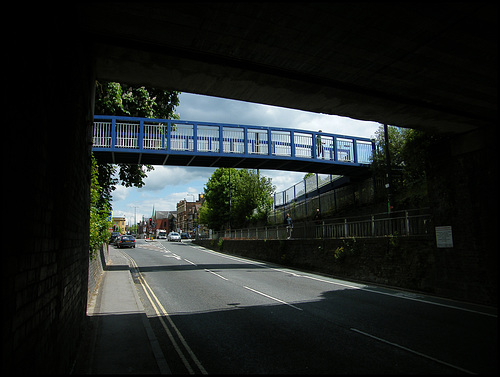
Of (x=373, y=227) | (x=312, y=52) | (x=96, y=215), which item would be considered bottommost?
(x=373, y=227)

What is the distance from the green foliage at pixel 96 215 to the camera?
38.0ft

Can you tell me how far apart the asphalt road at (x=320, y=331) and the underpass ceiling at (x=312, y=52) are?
16.3 feet

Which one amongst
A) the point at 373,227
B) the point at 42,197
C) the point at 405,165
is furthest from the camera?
the point at 405,165

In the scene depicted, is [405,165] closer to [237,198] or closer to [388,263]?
[388,263]

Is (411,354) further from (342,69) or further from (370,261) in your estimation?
(370,261)

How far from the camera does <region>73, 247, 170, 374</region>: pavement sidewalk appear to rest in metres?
5.20

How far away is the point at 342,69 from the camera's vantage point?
6.64m

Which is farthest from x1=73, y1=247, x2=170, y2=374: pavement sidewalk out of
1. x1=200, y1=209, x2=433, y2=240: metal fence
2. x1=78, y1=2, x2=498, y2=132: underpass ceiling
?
x1=200, y1=209, x2=433, y2=240: metal fence

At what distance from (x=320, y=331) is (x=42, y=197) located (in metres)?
5.85

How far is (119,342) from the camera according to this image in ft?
21.2

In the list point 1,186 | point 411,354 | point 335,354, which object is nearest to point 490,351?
point 411,354

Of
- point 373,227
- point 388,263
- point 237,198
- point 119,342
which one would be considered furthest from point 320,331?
point 237,198

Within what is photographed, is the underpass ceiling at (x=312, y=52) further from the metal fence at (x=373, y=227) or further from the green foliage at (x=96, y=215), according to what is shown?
the green foliage at (x=96, y=215)

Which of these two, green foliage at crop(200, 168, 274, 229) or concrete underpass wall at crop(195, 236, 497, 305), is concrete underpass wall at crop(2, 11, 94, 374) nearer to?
concrete underpass wall at crop(195, 236, 497, 305)
